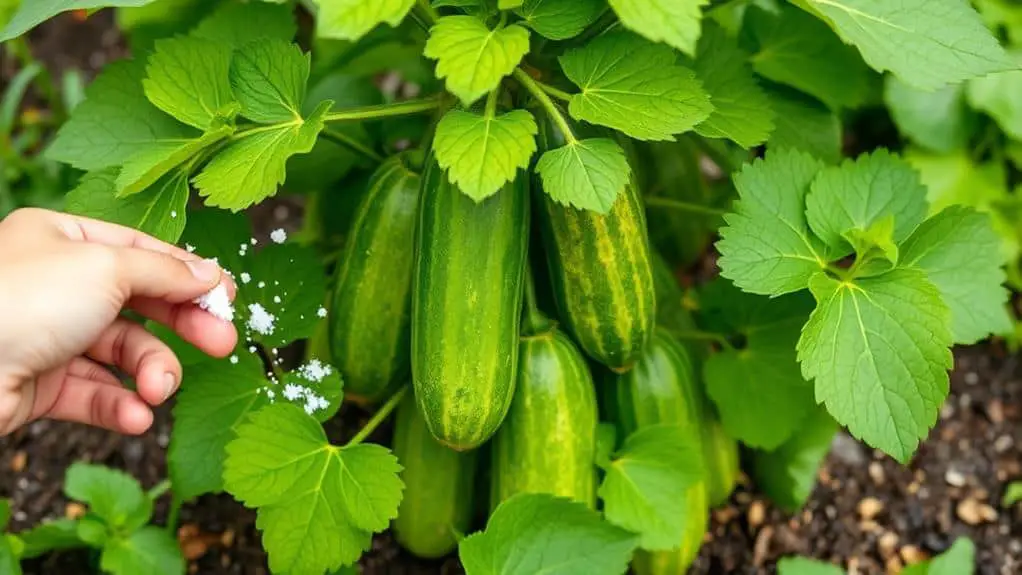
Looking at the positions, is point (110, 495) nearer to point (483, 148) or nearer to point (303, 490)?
point (303, 490)

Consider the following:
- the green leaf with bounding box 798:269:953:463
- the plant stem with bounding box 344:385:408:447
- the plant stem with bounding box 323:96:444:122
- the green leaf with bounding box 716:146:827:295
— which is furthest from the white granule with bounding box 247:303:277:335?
the green leaf with bounding box 798:269:953:463

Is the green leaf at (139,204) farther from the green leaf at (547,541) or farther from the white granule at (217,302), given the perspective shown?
the green leaf at (547,541)

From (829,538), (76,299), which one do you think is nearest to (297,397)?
(76,299)

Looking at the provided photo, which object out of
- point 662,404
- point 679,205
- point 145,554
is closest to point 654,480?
point 662,404

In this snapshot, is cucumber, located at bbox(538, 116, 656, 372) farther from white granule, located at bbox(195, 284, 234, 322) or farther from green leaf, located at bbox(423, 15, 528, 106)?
white granule, located at bbox(195, 284, 234, 322)

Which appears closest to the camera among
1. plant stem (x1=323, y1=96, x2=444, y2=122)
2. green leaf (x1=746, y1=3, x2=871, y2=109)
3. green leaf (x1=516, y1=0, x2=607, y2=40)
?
green leaf (x1=516, y1=0, x2=607, y2=40)

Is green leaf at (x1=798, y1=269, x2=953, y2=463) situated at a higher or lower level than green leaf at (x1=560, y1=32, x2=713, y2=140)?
lower
